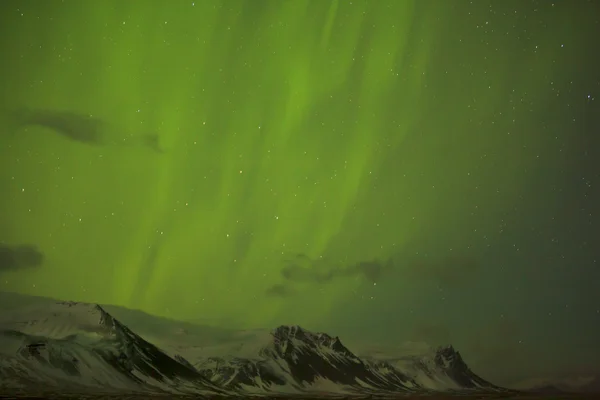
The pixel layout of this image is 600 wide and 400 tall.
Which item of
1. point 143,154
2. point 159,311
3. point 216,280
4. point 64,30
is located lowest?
point 159,311

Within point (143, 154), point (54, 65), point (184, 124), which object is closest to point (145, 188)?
point (143, 154)

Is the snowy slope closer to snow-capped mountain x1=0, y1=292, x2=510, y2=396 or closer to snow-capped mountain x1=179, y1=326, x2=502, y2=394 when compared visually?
snow-capped mountain x1=0, y1=292, x2=510, y2=396

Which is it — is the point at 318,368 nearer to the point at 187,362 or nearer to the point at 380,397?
the point at 380,397

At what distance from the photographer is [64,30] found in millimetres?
2785

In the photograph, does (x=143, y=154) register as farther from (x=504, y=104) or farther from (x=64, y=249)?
(x=504, y=104)

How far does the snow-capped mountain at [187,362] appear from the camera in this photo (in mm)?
2512

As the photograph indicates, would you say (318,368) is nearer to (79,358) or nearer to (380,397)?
(380,397)

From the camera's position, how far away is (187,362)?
2.57 m

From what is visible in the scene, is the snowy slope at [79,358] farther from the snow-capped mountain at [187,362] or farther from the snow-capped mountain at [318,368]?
the snow-capped mountain at [318,368]

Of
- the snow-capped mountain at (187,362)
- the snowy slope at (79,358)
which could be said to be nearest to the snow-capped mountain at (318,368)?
the snow-capped mountain at (187,362)

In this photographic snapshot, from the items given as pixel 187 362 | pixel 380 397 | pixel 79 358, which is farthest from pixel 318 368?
pixel 79 358

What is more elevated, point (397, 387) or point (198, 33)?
point (198, 33)

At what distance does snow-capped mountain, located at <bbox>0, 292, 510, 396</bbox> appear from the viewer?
8.24 feet

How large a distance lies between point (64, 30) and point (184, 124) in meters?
0.72
